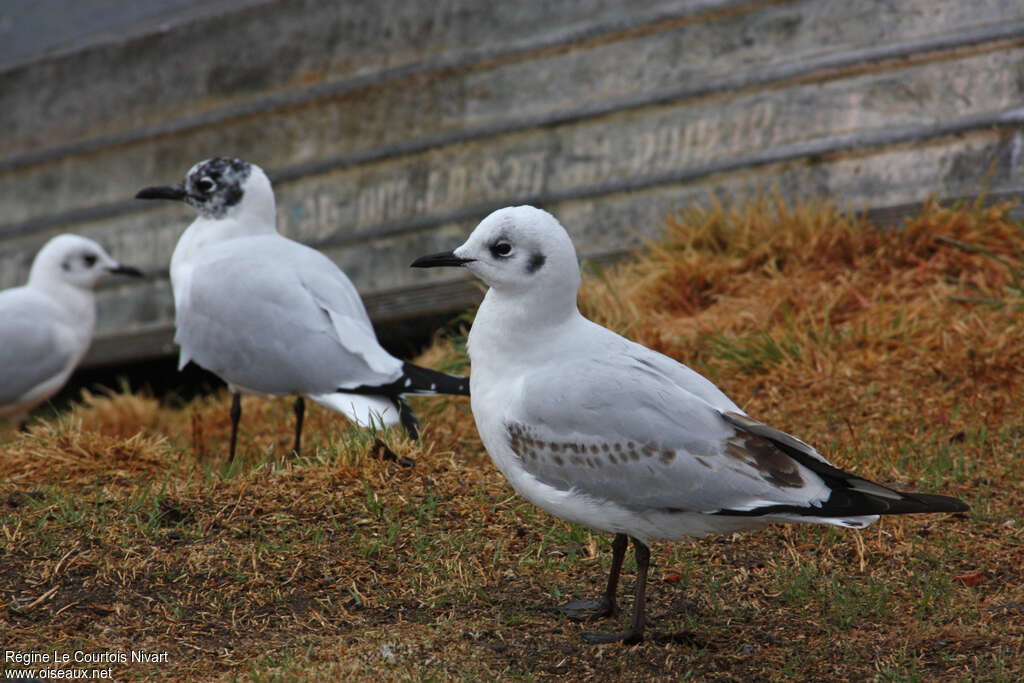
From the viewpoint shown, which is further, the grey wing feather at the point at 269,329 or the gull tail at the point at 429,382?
the grey wing feather at the point at 269,329

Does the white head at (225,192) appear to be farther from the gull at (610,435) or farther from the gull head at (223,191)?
the gull at (610,435)

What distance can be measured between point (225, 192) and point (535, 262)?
8.67 ft

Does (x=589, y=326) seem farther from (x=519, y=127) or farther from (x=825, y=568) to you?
(x=519, y=127)

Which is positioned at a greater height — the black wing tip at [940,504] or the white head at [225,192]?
the black wing tip at [940,504]

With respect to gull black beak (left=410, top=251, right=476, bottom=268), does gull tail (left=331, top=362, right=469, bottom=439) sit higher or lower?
lower

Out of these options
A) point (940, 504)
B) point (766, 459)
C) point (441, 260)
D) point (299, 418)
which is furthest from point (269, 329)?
point (940, 504)

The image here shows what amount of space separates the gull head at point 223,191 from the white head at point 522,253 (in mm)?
2388

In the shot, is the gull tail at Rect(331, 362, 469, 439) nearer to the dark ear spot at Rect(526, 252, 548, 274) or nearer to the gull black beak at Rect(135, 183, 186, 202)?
the dark ear spot at Rect(526, 252, 548, 274)

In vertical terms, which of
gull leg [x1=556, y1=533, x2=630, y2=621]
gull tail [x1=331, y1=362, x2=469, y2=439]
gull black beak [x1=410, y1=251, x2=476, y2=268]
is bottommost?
gull tail [x1=331, y1=362, x2=469, y2=439]

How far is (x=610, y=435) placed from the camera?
3.38 metres

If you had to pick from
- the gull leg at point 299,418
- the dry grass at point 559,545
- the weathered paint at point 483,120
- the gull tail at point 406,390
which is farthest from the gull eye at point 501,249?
the weathered paint at point 483,120

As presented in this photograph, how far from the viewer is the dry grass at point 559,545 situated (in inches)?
130

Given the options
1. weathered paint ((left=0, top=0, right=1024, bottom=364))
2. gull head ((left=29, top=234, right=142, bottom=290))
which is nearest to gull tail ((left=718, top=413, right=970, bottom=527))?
weathered paint ((left=0, top=0, right=1024, bottom=364))

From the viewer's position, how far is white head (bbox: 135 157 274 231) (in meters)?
5.72
